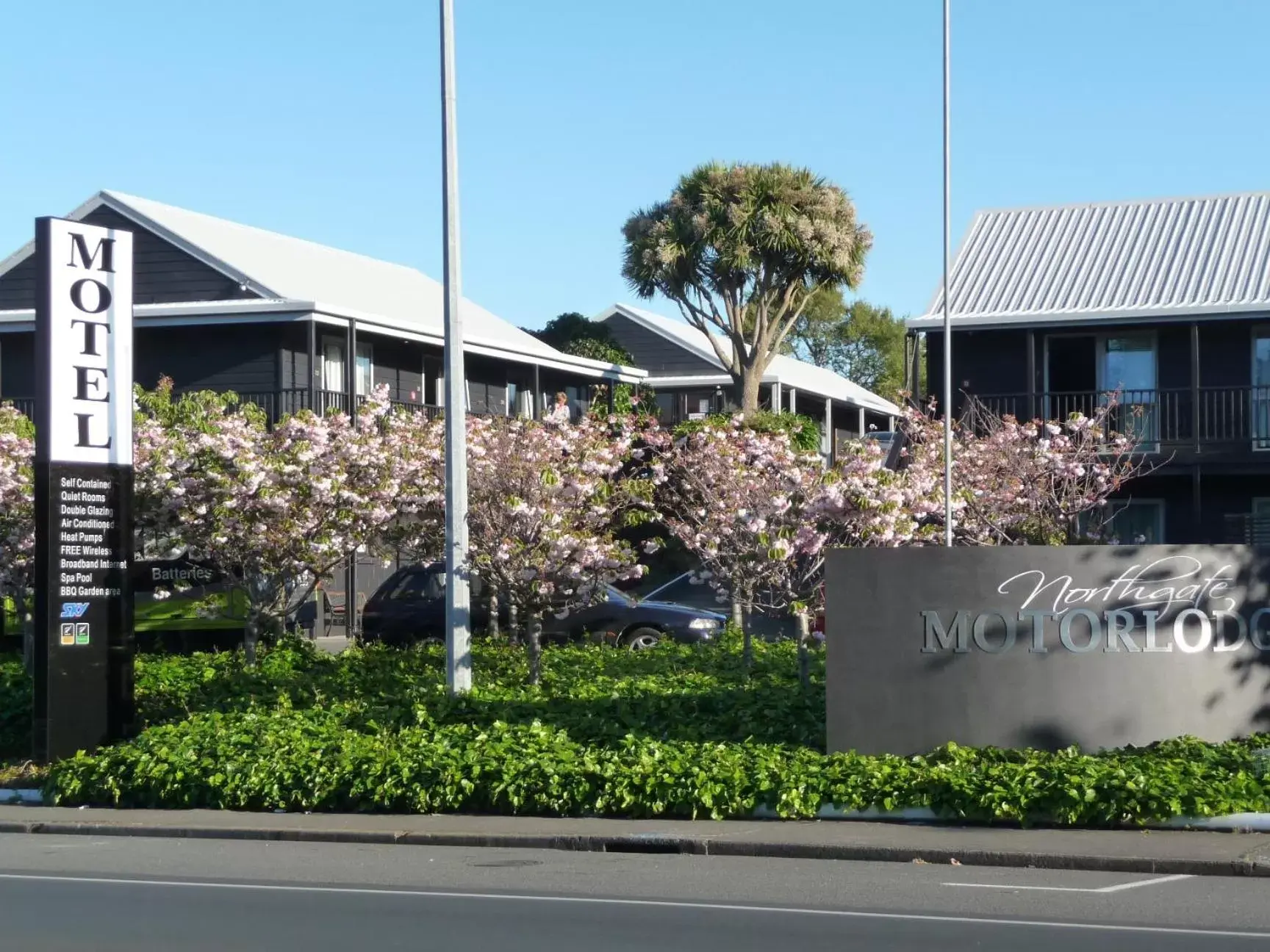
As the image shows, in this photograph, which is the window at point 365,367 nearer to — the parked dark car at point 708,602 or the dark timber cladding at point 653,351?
the parked dark car at point 708,602

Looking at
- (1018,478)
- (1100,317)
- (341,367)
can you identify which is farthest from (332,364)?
(1018,478)

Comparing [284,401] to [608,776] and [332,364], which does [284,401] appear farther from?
[608,776]

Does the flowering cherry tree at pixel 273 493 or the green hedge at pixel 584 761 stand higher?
the flowering cherry tree at pixel 273 493

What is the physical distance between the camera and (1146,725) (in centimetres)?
1384

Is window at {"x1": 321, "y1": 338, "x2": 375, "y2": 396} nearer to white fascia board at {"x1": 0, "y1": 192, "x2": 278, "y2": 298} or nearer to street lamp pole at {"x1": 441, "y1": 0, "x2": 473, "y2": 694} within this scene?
white fascia board at {"x1": 0, "y1": 192, "x2": 278, "y2": 298}

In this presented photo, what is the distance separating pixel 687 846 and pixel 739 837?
40 centimetres

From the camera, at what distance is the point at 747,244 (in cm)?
3862

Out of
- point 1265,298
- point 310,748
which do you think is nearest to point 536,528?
point 310,748

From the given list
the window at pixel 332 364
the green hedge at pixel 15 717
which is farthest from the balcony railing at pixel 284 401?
the green hedge at pixel 15 717

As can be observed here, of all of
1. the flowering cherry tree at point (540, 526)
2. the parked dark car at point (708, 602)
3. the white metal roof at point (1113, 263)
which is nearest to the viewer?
the flowering cherry tree at point (540, 526)

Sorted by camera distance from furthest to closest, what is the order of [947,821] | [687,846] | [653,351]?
[653,351] < [947,821] < [687,846]

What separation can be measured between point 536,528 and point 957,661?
195 inches

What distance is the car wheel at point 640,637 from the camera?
23.5 metres

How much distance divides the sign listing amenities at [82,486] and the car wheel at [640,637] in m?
8.68
